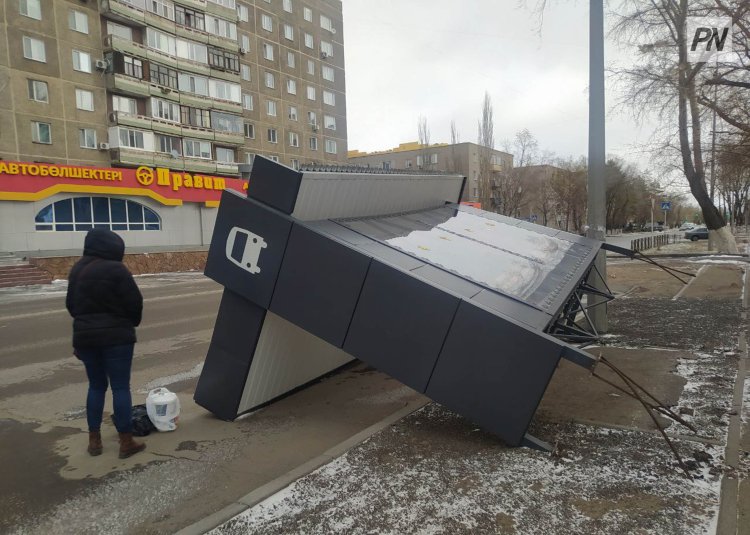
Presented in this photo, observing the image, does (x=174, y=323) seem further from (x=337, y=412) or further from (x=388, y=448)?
(x=388, y=448)

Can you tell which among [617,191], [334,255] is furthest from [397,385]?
[617,191]

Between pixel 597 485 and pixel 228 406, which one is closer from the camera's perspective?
pixel 597 485

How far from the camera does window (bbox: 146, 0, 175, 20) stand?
3475cm

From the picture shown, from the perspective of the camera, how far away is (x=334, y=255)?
424cm

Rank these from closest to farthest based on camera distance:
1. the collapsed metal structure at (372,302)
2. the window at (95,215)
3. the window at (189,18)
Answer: the collapsed metal structure at (372,302) → the window at (95,215) → the window at (189,18)

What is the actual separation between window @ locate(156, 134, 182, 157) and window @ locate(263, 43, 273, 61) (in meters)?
13.3

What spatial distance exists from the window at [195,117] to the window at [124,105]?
3468 mm

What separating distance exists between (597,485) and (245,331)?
10.2 feet

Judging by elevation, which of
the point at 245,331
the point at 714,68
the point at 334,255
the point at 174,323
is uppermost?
the point at 714,68

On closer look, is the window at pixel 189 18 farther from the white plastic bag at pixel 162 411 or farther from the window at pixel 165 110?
the white plastic bag at pixel 162 411

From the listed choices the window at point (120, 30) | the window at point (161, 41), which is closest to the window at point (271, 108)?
the window at point (161, 41)

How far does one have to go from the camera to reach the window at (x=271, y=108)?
44688 millimetres

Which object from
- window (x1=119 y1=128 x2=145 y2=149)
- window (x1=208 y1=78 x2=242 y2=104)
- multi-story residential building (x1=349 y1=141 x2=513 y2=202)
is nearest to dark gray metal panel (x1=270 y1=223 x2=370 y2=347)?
window (x1=119 y1=128 x2=145 y2=149)

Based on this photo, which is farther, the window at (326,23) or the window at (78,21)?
the window at (326,23)
